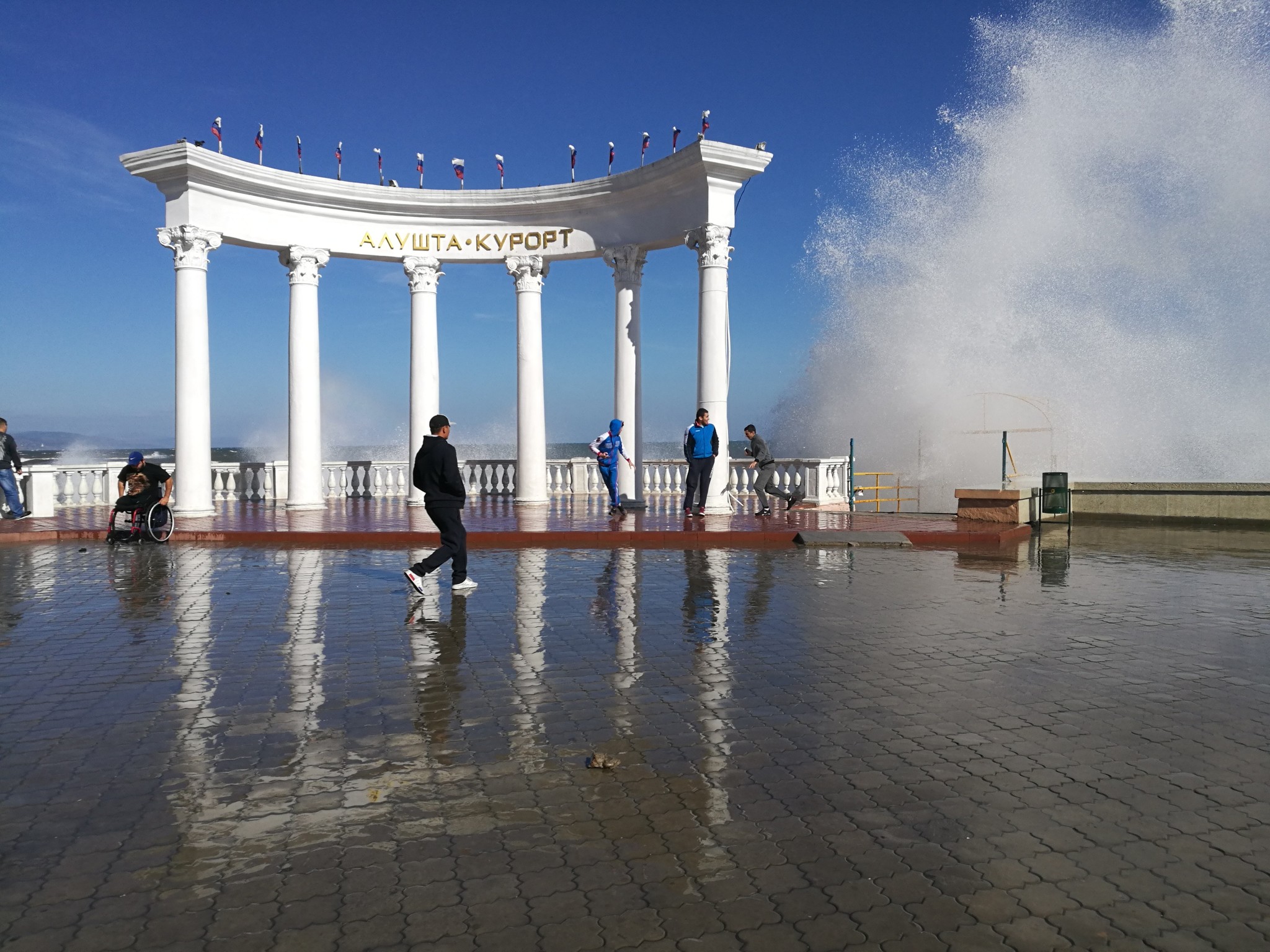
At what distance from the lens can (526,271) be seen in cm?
2130

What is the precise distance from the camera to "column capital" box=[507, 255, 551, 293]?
2128 centimetres

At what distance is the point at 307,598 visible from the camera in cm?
948

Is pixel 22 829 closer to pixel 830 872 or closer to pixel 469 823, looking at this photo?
pixel 469 823

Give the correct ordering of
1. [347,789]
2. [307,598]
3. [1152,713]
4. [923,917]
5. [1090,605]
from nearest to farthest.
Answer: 1. [923,917]
2. [347,789]
3. [1152,713]
4. [1090,605]
5. [307,598]

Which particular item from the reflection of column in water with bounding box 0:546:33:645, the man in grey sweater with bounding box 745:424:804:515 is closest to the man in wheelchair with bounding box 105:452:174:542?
the reflection of column in water with bounding box 0:546:33:645

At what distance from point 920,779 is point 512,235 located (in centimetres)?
1941

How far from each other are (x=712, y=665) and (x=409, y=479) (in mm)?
17932

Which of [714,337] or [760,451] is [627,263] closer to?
[714,337]

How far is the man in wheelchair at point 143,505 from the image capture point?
1481cm

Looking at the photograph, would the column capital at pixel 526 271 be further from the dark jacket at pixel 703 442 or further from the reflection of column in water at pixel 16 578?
the reflection of column in water at pixel 16 578

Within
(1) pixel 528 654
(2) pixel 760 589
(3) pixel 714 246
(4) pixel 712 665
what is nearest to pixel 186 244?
(3) pixel 714 246

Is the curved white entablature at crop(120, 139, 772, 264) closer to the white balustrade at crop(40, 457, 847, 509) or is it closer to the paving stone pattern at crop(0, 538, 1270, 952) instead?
the white balustrade at crop(40, 457, 847, 509)

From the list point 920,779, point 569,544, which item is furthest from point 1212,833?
point 569,544

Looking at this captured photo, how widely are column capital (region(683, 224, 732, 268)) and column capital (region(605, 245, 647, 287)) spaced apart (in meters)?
2.88
